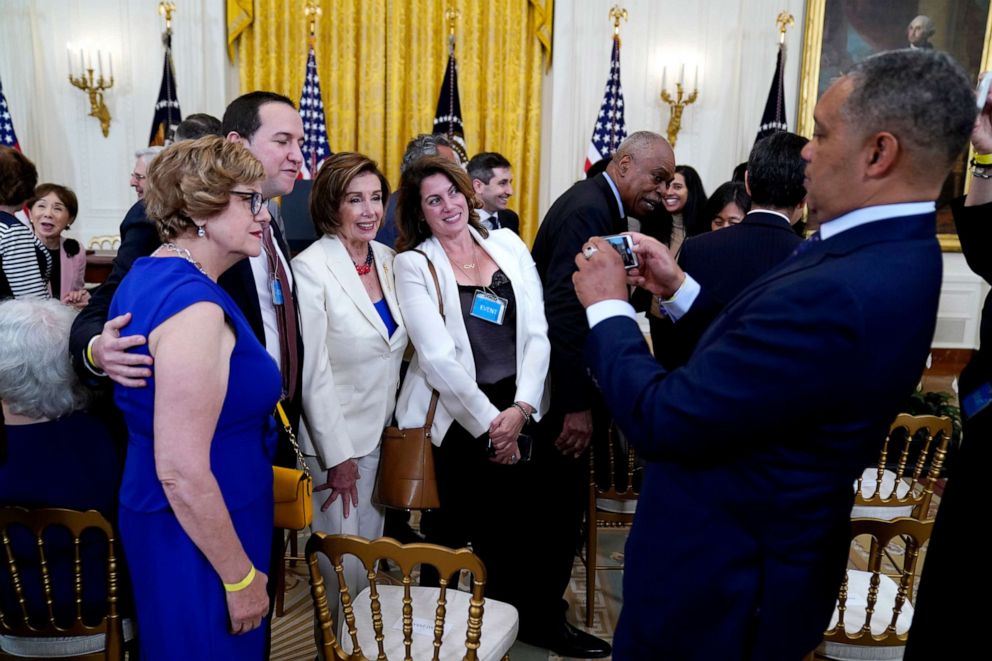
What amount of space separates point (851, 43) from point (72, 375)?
7.75 meters

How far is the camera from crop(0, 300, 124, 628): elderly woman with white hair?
6.44 ft

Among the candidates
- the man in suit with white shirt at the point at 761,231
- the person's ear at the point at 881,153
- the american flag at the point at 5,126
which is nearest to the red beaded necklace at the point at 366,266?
the man in suit with white shirt at the point at 761,231

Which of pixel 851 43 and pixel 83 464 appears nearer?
pixel 83 464

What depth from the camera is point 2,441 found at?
1932mm

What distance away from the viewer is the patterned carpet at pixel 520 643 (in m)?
3.09

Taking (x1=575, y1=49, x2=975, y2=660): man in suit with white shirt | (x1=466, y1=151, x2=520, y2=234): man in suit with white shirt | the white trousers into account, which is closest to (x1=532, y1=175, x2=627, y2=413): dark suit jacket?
the white trousers

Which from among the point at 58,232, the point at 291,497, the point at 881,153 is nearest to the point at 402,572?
the point at 291,497

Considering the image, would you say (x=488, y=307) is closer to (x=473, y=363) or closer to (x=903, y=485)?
(x=473, y=363)

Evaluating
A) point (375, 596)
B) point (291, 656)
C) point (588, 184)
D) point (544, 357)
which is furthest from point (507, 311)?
point (291, 656)

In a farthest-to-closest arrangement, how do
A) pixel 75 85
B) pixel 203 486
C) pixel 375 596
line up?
pixel 75 85 → pixel 375 596 → pixel 203 486

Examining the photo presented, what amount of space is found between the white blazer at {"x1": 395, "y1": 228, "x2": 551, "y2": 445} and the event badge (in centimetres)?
51

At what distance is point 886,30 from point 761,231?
247 inches

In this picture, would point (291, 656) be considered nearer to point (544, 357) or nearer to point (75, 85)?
point (544, 357)

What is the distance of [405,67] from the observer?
7617mm
